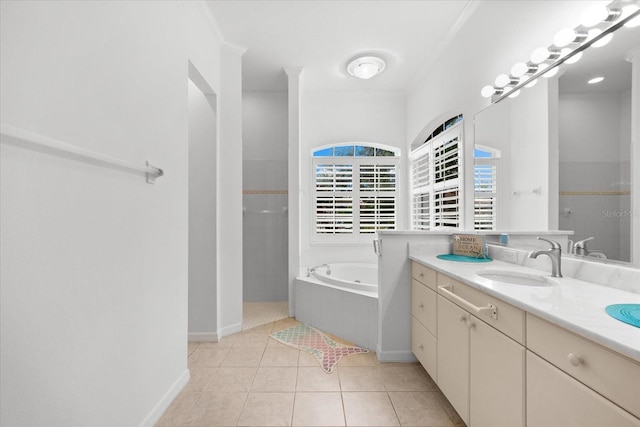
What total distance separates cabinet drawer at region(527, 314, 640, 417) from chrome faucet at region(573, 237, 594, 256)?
687 millimetres

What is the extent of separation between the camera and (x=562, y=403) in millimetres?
803

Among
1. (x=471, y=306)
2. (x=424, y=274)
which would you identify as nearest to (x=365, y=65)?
(x=424, y=274)

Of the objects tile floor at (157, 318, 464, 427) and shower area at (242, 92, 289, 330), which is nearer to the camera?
tile floor at (157, 318, 464, 427)

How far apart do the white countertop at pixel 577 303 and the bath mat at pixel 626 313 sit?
16 mm

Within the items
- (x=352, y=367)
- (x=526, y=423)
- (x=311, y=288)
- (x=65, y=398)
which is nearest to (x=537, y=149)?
(x=526, y=423)

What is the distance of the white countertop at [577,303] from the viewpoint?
0.67 metres

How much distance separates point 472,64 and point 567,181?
1363mm

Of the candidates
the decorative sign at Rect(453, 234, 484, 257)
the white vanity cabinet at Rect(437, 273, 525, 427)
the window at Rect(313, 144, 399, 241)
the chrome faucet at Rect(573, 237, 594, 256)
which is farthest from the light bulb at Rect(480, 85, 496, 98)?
the window at Rect(313, 144, 399, 241)

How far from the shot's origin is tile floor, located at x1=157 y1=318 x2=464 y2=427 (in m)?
1.54

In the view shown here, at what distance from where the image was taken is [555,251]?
52.7 inches

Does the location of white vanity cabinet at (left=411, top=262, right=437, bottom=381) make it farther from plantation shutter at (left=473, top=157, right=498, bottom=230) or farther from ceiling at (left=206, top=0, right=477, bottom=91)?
ceiling at (left=206, top=0, right=477, bottom=91)

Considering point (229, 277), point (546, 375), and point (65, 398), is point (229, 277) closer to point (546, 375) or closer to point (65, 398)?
point (65, 398)

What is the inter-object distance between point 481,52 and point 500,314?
2030 millimetres

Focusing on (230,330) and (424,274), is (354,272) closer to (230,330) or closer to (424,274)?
(230,330)
